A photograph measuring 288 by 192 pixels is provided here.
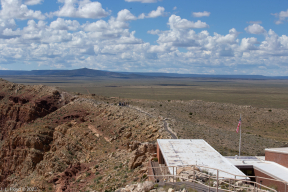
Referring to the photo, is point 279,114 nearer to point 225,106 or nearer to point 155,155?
point 225,106

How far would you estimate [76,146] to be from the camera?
107ft

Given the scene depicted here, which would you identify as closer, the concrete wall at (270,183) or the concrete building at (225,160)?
the concrete wall at (270,183)

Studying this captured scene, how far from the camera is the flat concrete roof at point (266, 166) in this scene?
1779 centimetres

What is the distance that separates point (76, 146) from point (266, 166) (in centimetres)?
2151

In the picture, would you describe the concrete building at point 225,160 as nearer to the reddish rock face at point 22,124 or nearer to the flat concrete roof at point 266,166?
the flat concrete roof at point 266,166

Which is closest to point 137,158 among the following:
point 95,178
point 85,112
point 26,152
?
point 95,178

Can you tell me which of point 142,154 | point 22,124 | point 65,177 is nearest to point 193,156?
point 142,154

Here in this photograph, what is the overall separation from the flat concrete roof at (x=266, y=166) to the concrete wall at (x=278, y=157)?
27cm

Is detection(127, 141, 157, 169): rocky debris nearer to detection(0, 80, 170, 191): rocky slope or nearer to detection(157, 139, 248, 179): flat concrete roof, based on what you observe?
detection(0, 80, 170, 191): rocky slope

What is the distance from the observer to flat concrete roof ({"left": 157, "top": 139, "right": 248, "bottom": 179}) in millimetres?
17156

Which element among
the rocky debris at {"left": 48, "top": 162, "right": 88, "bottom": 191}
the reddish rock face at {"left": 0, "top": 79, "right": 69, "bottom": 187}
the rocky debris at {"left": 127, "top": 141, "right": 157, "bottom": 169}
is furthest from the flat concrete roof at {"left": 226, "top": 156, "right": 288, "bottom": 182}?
the reddish rock face at {"left": 0, "top": 79, "right": 69, "bottom": 187}

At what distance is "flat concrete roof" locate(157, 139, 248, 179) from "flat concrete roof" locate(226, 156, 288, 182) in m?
2.44

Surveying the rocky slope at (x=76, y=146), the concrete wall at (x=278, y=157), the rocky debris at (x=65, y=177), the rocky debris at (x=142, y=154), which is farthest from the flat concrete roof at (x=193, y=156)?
the rocky debris at (x=65, y=177)

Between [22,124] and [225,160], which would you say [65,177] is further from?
[22,124]
